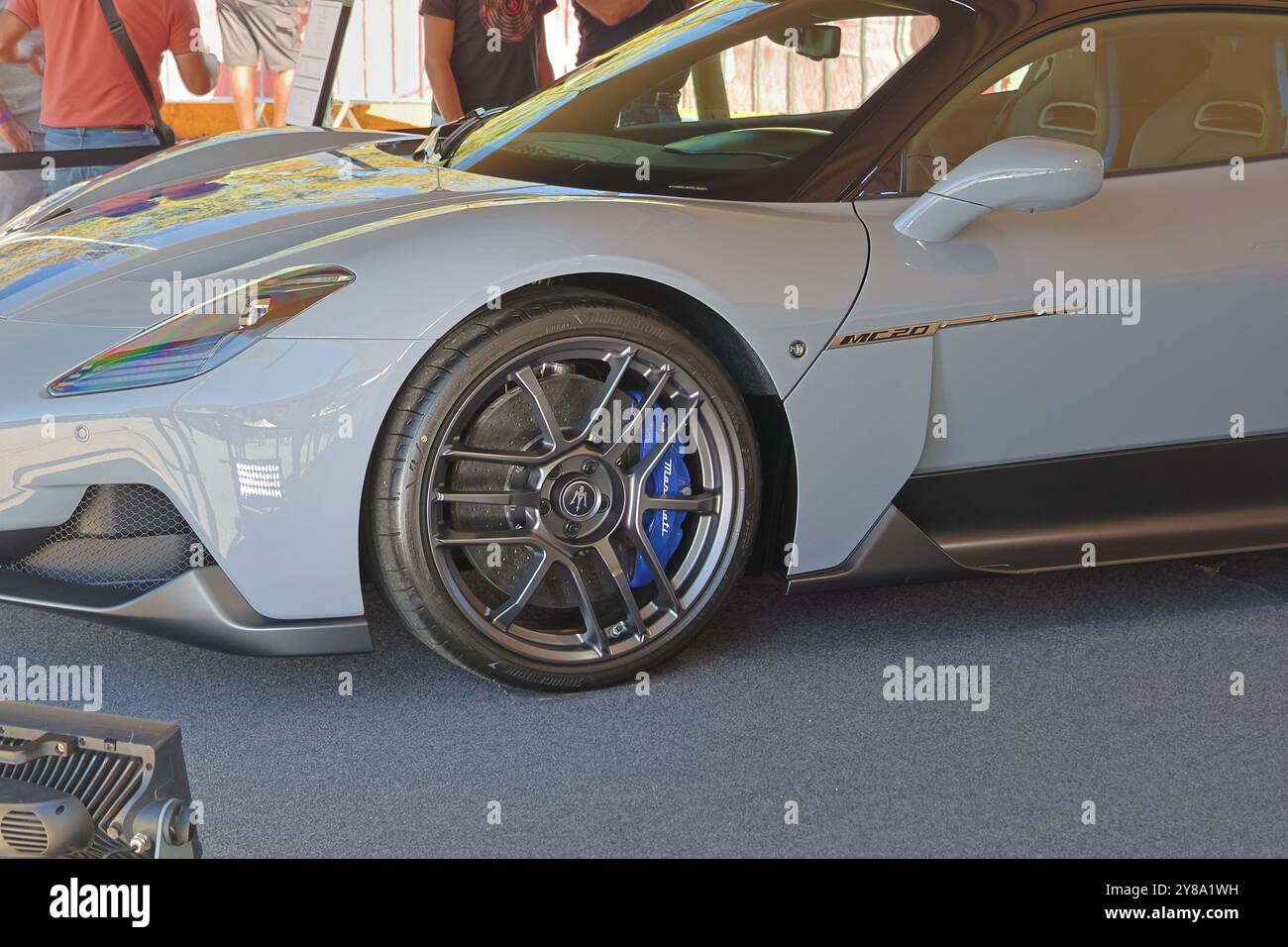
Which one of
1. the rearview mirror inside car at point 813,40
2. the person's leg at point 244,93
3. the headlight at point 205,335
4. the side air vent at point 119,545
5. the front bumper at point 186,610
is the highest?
the person's leg at point 244,93

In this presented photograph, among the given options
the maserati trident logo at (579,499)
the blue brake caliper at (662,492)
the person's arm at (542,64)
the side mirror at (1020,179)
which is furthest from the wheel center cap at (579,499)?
the person's arm at (542,64)

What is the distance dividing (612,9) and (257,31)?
162 inches

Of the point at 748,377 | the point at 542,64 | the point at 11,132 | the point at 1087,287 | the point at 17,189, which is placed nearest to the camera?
the point at 748,377

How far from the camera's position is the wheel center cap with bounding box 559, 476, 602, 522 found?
107 inches

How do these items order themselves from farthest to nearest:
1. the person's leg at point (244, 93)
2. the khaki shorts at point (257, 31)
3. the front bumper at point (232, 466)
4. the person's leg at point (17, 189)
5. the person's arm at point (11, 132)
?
the person's leg at point (244, 93) → the khaki shorts at point (257, 31) → the person's arm at point (11, 132) → the person's leg at point (17, 189) → the front bumper at point (232, 466)

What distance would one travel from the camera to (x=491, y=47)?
560cm

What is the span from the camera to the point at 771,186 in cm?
293

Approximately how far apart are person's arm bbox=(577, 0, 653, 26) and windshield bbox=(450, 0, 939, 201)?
2.31 metres

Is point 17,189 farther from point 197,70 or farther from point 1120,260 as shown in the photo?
point 1120,260

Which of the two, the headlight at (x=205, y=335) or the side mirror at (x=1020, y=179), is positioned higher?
the side mirror at (x=1020, y=179)

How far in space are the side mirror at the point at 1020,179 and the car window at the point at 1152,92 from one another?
0.25 metres

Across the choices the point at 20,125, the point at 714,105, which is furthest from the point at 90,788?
the point at 20,125

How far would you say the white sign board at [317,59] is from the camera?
17.1ft

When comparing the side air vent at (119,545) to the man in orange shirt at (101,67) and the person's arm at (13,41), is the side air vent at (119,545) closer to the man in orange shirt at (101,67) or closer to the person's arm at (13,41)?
the man in orange shirt at (101,67)
